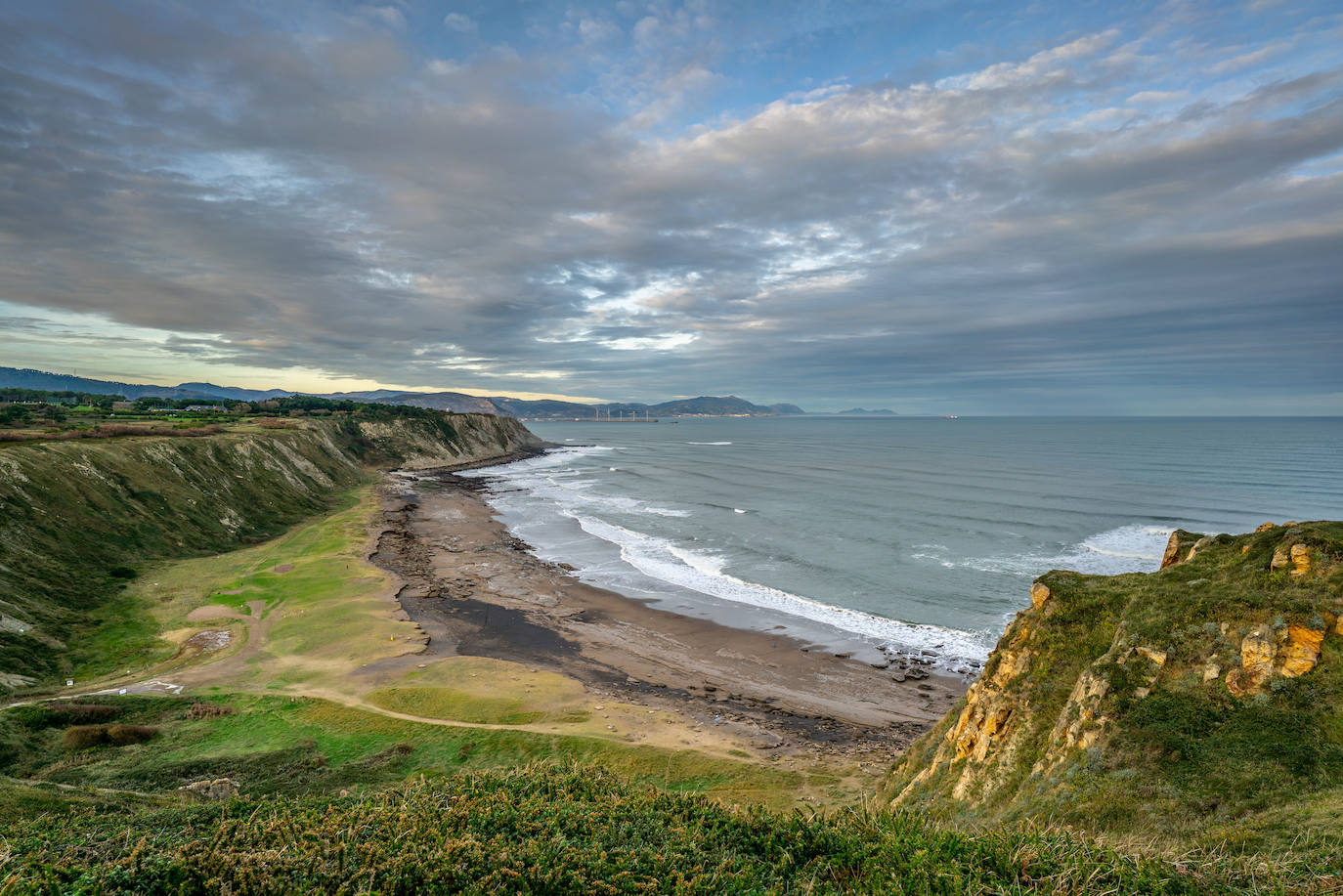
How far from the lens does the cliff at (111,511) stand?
27.8 meters

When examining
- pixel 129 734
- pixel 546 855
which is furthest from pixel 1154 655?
pixel 129 734

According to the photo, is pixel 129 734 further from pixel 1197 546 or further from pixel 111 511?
pixel 111 511

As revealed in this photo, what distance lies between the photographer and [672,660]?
3127 centimetres

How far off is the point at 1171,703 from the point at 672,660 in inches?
900

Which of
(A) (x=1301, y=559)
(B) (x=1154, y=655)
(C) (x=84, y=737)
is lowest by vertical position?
(C) (x=84, y=737)

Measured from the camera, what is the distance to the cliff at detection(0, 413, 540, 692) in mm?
27766

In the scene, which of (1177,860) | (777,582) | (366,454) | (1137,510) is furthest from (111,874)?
(366,454)

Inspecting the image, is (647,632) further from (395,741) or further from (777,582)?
(395,741)

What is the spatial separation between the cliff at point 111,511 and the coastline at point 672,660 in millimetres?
15090

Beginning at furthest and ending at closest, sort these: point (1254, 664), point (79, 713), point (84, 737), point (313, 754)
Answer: point (79, 713)
point (313, 754)
point (84, 737)
point (1254, 664)

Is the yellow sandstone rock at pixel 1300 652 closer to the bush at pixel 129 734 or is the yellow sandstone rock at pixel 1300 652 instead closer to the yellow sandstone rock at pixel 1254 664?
the yellow sandstone rock at pixel 1254 664

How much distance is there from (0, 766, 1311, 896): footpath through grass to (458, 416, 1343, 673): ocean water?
82.9 feet

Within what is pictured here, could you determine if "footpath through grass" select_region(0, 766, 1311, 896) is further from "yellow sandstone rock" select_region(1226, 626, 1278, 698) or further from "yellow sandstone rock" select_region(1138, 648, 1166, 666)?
"yellow sandstone rock" select_region(1138, 648, 1166, 666)

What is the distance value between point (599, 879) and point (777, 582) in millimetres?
39034
